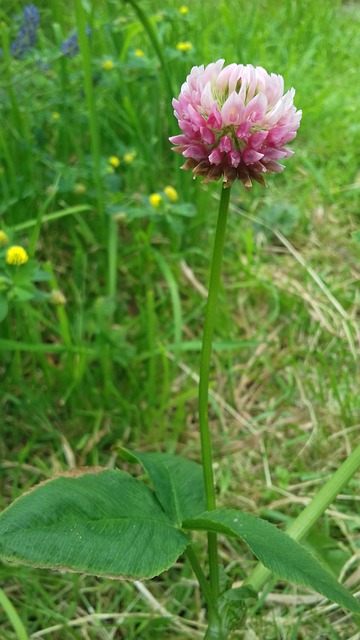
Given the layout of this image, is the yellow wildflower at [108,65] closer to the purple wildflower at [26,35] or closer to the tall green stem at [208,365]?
the purple wildflower at [26,35]

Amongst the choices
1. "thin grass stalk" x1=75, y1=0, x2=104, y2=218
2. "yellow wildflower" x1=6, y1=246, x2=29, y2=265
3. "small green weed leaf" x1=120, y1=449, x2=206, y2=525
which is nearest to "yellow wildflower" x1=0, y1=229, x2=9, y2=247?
"yellow wildflower" x1=6, y1=246, x2=29, y2=265

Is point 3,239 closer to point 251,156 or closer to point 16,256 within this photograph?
point 16,256

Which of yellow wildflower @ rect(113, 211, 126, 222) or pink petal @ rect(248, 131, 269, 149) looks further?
yellow wildflower @ rect(113, 211, 126, 222)

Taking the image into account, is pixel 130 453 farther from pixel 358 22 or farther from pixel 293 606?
pixel 358 22

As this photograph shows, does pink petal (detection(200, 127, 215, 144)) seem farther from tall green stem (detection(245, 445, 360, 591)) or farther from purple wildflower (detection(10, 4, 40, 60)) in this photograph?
purple wildflower (detection(10, 4, 40, 60))

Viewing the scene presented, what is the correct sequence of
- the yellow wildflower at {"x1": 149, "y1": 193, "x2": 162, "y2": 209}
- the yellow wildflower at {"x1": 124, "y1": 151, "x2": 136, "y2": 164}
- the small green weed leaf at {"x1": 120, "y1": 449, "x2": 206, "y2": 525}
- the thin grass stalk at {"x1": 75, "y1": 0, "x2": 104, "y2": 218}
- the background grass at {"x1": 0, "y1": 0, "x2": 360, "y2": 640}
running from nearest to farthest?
the small green weed leaf at {"x1": 120, "y1": 449, "x2": 206, "y2": 525}
the background grass at {"x1": 0, "y1": 0, "x2": 360, "y2": 640}
the thin grass stalk at {"x1": 75, "y1": 0, "x2": 104, "y2": 218}
the yellow wildflower at {"x1": 149, "y1": 193, "x2": 162, "y2": 209}
the yellow wildflower at {"x1": 124, "y1": 151, "x2": 136, "y2": 164}
